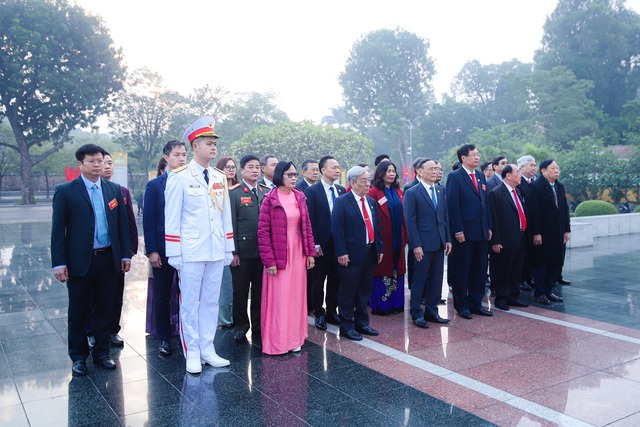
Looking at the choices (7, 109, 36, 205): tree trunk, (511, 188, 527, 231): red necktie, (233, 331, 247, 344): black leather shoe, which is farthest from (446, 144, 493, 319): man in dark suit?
(7, 109, 36, 205): tree trunk

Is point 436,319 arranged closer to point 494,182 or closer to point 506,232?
point 506,232

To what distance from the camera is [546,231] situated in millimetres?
6383

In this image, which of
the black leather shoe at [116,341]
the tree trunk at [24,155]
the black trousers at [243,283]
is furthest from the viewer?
the tree trunk at [24,155]

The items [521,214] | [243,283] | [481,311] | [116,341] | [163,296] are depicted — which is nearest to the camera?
[163,296]

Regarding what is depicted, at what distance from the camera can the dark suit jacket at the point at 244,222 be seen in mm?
4758

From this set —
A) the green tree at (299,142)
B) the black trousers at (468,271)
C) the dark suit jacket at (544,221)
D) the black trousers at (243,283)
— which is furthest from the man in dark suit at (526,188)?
the green tree at (299,142)

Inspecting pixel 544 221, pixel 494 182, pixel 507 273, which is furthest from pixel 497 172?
pixel 507 273

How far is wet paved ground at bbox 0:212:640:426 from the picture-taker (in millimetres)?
3250

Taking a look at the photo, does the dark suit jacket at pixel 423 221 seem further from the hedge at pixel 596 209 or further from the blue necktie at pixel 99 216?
the hedge at pixel 596 209

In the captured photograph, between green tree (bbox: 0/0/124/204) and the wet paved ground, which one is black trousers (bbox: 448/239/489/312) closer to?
the wet paved ground

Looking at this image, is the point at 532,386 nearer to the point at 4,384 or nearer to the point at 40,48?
the point at 4,384

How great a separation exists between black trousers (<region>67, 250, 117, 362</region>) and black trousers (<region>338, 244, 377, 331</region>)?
1.96m

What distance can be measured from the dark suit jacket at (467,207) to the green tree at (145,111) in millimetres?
27628

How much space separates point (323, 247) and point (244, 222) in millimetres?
899
